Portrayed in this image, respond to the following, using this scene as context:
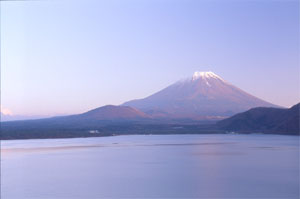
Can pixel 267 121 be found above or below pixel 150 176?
above

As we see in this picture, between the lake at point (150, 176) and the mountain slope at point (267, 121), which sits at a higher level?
the mountain slope at point (267, 121)

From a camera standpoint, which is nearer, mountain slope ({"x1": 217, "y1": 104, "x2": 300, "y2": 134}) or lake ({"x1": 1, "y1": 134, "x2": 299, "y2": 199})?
lake ({"x1": 1, "y1": 134, "x2": 299, "y2": 199})

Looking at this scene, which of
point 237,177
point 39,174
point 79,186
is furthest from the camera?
point 39,174

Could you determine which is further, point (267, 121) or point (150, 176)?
point (267, 121)

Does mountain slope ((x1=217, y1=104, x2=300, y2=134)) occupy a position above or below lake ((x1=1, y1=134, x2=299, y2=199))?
above

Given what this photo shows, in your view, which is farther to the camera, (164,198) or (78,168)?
(78,168)

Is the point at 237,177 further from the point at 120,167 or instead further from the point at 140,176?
the point at 120,167

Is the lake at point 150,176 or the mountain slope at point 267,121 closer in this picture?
the lake at point 150,176

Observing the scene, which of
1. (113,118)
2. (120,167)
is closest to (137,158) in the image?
(120,167)
